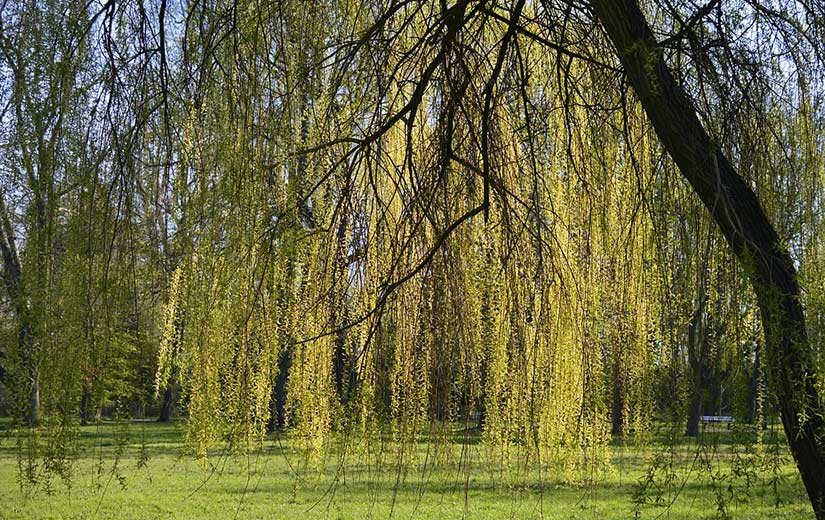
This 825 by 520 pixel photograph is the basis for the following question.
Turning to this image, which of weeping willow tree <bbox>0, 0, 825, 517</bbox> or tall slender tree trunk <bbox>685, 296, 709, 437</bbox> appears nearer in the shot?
tall slender tree trunk <bbox>685, 296, 709, 437</bbox>

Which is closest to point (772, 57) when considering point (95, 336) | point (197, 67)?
point (197, 67)

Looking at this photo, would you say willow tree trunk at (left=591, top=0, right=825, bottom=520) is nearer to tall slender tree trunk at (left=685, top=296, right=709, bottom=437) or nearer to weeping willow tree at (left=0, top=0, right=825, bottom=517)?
weeping willow tree at (left=0, top=0, right=825, bottom=517)

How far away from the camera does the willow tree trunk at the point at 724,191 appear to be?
184 cm

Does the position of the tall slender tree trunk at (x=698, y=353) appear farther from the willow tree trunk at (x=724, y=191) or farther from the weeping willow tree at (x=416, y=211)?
the willow tree trunk at (x=724, y=191)

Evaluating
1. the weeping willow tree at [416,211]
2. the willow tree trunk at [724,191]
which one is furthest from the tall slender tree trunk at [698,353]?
the willow tree trunk at [724,191]

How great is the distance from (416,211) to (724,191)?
763mm

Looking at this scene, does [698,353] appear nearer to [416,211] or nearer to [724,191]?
[724,191]

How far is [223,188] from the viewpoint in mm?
2168

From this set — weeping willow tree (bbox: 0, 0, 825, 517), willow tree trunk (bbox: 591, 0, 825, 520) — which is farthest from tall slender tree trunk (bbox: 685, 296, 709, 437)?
willow tree trunk (bbox: 591, 0, 825, 520)

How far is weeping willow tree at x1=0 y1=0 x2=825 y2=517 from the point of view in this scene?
6.86 feet

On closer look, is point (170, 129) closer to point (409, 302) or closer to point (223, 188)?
point (223, 188)

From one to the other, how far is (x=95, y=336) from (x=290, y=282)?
571 mm

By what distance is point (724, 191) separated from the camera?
1.88 metres

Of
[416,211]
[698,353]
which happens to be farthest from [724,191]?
[416,211]
